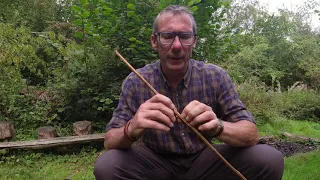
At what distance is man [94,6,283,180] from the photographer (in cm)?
153

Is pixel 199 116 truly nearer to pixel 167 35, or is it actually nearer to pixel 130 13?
pixel 167 35

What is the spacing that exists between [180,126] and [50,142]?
124 inches

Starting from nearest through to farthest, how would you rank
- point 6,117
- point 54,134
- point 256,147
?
point 256,147, point 54,134, point 6,117

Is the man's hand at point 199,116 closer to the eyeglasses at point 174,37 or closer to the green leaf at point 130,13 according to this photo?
the eyeglasses at point 174,37

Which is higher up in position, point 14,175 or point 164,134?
point 164,134

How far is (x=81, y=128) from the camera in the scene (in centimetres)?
498

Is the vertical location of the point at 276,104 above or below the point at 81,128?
below

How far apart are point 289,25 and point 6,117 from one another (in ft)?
51.8

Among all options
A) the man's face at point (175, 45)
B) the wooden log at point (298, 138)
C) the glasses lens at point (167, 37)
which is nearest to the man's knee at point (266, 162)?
the man's face at point (175, 45)

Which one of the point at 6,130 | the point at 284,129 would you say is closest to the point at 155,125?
the point at 6,130

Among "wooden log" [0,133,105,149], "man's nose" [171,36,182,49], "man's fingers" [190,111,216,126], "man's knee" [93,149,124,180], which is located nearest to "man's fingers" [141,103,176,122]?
"man's fingers" [190,111,216,126]

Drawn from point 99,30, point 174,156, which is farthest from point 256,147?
point 99,30

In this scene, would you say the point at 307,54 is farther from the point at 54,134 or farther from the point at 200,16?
the point at 54,134

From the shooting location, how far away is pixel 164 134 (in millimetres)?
1995
